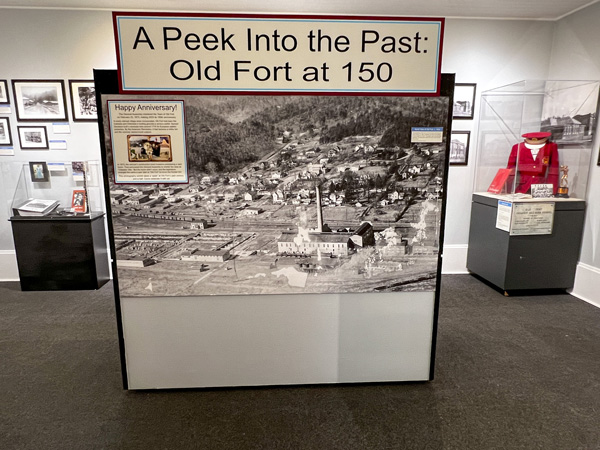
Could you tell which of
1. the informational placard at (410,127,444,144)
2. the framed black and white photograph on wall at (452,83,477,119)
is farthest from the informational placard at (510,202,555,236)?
the informational placard at (410,127,444,144)

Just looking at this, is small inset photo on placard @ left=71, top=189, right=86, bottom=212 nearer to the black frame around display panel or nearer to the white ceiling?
the white ceiling

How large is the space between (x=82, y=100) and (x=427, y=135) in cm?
361

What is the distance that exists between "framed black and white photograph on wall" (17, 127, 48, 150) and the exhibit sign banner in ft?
9.52

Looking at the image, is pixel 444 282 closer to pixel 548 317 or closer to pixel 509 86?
pixel 548 317

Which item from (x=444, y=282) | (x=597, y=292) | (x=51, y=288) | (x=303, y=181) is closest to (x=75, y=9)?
(x=51, y=288)

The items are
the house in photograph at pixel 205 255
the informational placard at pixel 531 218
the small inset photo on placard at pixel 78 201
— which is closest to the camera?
the house in photograph at pixel 205 255

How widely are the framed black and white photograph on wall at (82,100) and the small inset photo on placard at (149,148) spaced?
260cm

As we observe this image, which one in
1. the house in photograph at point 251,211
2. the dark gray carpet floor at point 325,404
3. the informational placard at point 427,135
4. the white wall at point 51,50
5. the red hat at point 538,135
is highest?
the white wall at point 51,50

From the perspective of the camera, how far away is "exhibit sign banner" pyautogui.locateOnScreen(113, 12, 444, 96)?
1.77 meters

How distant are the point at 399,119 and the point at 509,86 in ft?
8.78

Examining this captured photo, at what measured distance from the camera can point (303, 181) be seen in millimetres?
1948

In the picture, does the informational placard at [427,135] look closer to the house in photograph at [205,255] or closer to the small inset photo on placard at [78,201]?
the house in photograph at [205,255]

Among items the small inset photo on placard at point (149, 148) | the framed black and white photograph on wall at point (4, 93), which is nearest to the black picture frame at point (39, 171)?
the framed black and white photograph on wall at point (4, 93)

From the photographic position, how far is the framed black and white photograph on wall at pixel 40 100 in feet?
12.8
